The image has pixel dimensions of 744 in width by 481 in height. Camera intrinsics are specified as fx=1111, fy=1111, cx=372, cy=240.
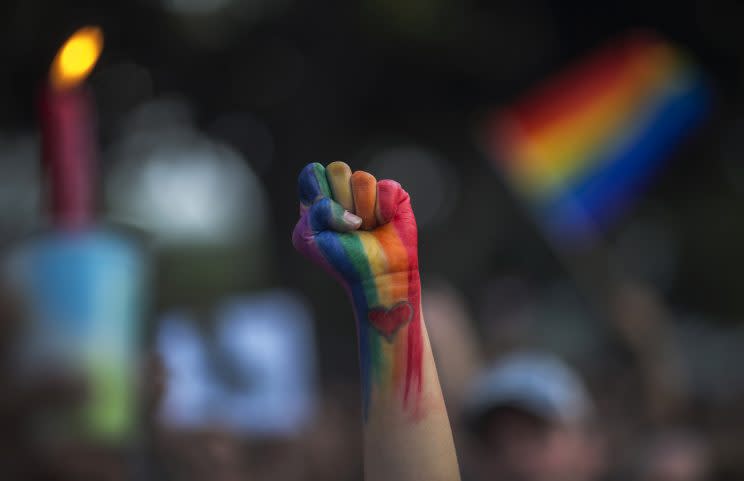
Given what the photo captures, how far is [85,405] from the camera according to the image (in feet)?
9.05

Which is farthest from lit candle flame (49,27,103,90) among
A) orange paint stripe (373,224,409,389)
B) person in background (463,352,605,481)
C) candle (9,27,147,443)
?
person in background (463,352,605,481)

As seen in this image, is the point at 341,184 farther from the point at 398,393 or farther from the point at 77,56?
the point at 77,56

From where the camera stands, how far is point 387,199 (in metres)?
1.98

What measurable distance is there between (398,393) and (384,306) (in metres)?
0.16

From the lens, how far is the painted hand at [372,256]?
1.97 meters

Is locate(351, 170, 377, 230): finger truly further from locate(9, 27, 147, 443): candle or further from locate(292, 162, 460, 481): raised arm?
locate(9, 27, 147, 443): candle

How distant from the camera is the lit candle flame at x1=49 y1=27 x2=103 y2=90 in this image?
109 inches

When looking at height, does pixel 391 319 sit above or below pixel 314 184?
below

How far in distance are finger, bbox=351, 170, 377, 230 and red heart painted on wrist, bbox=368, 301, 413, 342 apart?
16 centimetres

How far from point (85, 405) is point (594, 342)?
24.1ft

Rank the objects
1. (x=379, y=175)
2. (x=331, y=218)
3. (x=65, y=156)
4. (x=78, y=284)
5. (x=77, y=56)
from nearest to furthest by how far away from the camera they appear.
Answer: (x=331, y=218)
(x=77, y=56)
(x=78, y=284)
(x=65, y=156)
(x=379, y=175)

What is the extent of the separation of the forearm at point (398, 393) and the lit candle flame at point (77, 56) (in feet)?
3.74

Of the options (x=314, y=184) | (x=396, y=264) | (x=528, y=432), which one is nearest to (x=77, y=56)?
(x=314, y=184)

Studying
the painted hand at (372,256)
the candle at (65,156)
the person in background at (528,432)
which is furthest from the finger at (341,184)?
the person in background at (528,432)
